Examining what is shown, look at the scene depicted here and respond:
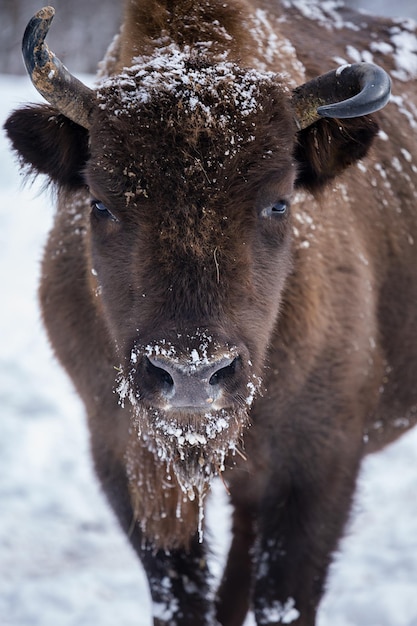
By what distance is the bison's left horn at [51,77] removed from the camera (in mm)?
3145

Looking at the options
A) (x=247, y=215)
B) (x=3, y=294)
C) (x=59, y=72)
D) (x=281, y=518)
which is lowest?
Answer: (x=3, y=294)

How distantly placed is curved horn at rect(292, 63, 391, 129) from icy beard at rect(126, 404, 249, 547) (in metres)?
1.15

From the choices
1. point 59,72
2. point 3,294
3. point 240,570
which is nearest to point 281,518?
point 240,570

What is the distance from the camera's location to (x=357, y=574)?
212 inches

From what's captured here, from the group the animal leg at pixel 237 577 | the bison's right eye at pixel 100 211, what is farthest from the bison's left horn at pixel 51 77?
the animal leg at pixel 237 577

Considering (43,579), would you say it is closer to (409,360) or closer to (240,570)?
(240,570)

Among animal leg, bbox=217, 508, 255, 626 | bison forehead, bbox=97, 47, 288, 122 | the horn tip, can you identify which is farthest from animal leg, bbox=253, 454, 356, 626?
the horn tip

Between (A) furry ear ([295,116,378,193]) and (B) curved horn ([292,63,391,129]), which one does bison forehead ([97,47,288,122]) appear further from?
(A) furry ear ([295,116,378,193])

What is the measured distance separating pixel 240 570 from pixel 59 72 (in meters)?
3.02

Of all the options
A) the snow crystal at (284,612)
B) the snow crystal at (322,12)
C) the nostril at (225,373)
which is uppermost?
the snow crystal at (322,12)

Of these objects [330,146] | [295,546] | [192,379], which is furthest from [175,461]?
[330,146]

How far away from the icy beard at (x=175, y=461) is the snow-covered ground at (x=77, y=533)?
60 cm

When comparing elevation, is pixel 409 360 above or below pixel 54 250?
below

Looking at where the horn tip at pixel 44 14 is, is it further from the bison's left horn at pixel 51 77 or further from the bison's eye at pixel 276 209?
the bison's eye at pixel 276 209
